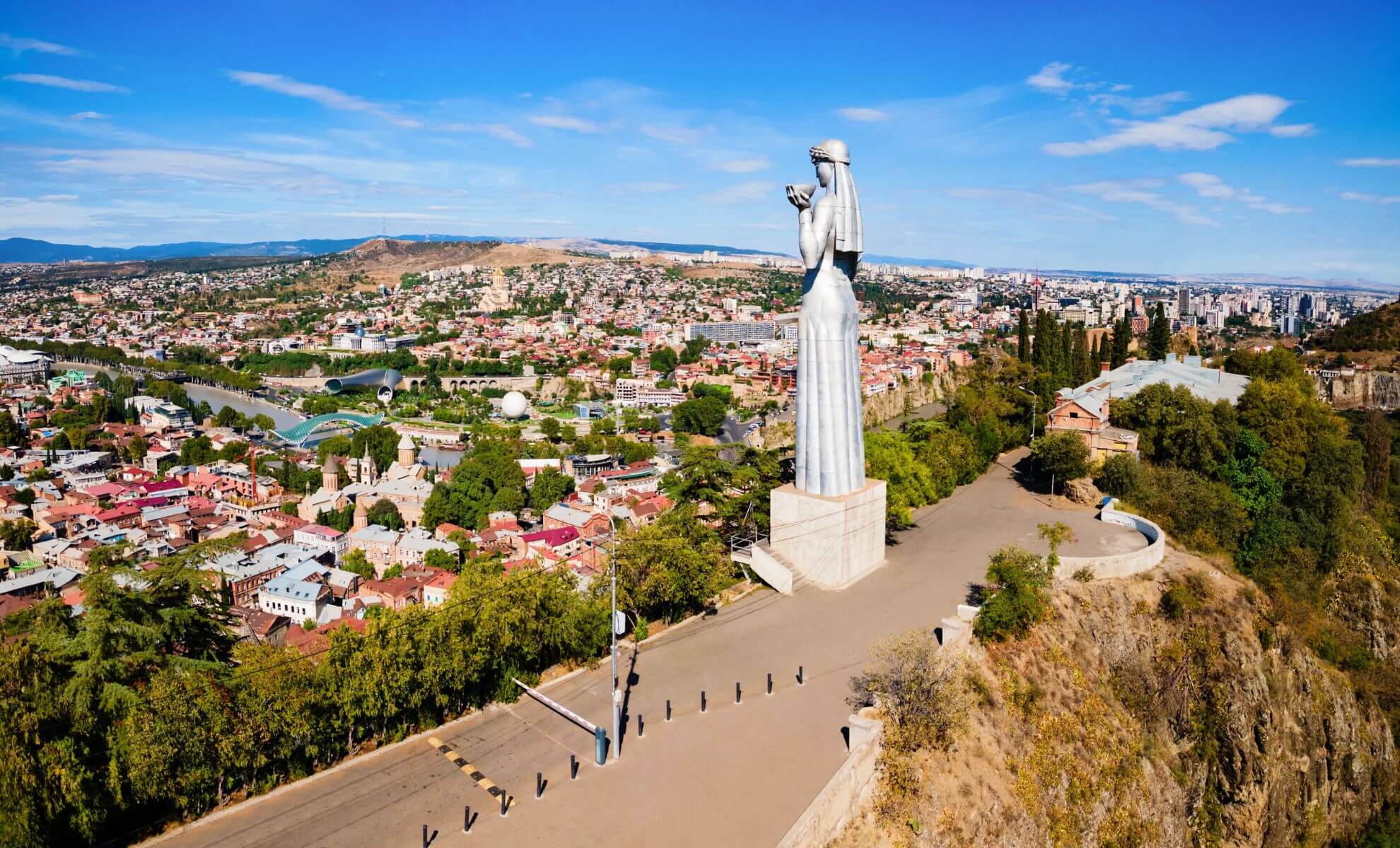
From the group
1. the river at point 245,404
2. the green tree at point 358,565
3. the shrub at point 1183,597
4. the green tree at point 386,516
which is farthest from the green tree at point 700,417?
the shrub at point 1183,597

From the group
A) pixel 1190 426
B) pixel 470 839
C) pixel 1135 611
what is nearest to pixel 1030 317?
pixel 1190 426

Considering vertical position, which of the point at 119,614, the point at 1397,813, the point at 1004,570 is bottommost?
the point at 1397,813

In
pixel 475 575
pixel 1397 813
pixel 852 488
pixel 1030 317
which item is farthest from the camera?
pixel 1030 317

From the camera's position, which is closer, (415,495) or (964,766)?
(964,766)

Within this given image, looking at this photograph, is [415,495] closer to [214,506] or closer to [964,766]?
[214,506]

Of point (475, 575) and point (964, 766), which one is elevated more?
point (475, 575)

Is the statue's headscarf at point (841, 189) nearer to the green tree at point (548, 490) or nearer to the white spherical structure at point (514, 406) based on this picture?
the green tree at point (548, 490)

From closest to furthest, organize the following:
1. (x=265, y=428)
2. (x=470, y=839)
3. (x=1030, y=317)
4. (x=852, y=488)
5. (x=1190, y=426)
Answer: (x=470, y=839) → (x=852, y=488) → (x=1190, y=426) → (x=265, y=428) → (x=1030, y=317)
